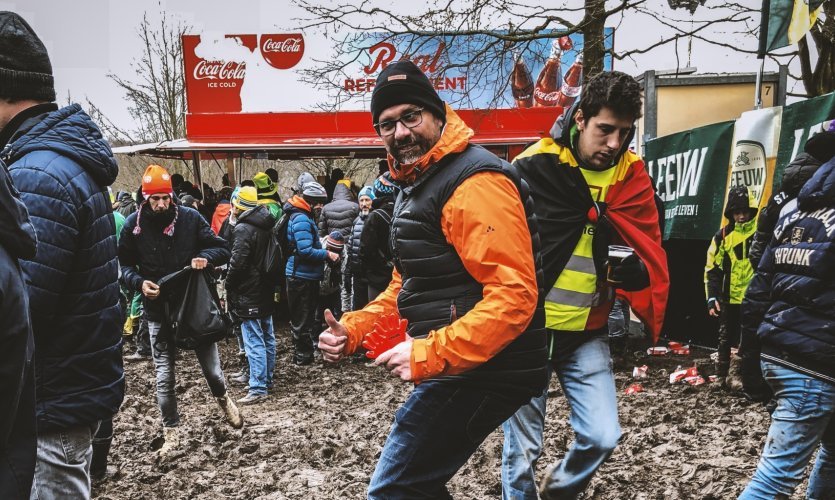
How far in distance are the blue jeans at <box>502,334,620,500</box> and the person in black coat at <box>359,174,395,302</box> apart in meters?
3.86

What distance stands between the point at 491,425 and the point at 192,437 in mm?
4135

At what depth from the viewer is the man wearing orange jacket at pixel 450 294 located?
2.13m

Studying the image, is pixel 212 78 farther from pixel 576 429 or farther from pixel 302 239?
pixel 576 429

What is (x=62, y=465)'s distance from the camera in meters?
2.61

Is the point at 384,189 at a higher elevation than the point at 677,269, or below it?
higher

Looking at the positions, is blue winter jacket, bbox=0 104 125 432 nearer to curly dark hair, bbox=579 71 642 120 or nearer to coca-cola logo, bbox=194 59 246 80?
curly dark hair, bbox=579 71 642 120

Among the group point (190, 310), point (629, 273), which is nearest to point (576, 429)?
point (629, 273)

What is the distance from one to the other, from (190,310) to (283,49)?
45.4 ft

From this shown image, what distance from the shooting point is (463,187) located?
2213mm

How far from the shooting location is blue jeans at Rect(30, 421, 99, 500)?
2547mm

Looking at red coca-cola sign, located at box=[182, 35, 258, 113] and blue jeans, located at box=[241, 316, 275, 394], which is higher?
red coca-cola sign, located at box=[182, 35, 258, 113]

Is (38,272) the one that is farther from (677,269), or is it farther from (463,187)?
(677,269)

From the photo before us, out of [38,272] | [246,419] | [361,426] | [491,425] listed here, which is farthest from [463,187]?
[246,419]

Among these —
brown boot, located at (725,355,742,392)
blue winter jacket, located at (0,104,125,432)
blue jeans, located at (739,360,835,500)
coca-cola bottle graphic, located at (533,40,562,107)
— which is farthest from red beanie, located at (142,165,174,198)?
coca-cola bottle graphic, located at (533,40,562,107)
